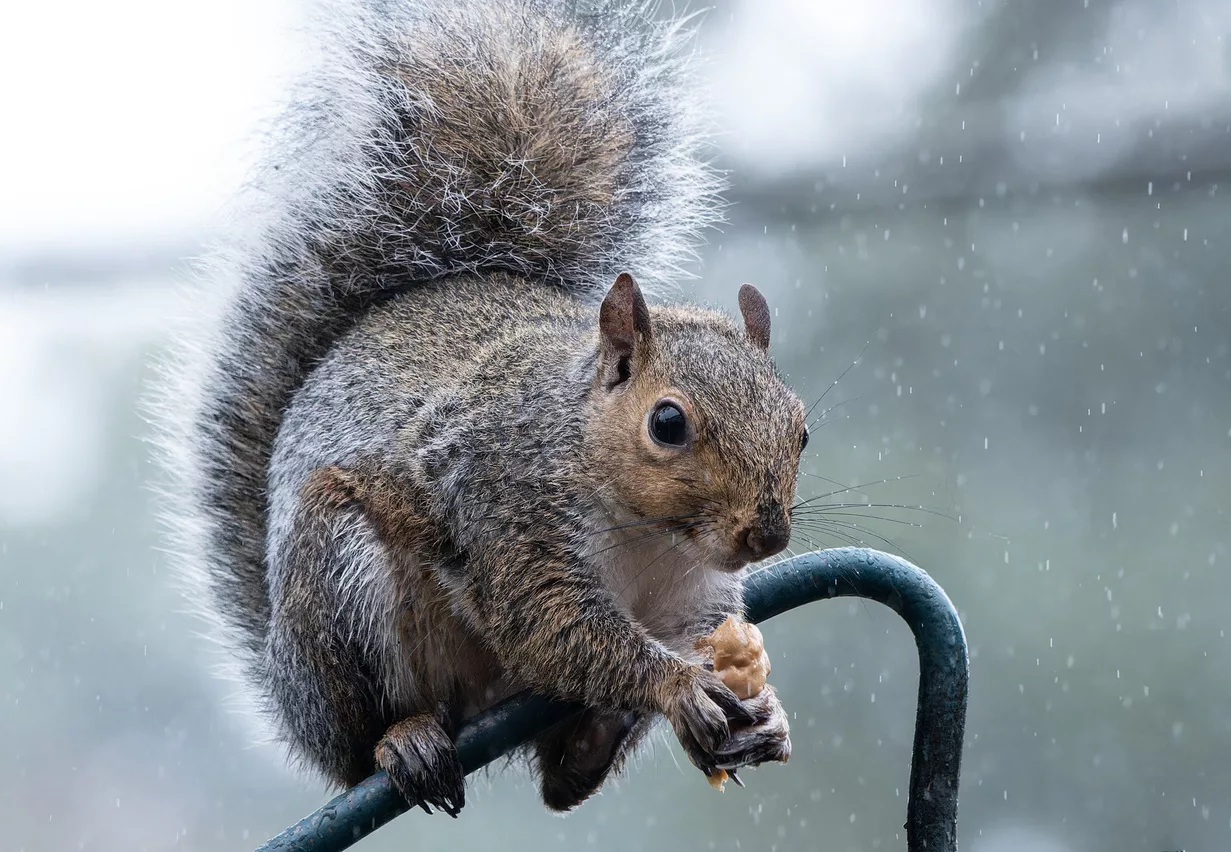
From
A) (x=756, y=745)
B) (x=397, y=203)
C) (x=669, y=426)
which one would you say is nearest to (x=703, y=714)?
(x=756, y=745)

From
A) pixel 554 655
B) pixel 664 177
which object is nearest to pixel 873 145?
pixel 664 177

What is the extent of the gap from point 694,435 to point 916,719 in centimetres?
35

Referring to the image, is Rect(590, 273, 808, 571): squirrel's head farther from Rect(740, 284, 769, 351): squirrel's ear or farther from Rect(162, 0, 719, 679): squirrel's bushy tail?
Rect(162, 0, 719, 679): squirrel's bushy tail

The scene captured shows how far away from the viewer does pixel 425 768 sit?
134 cm

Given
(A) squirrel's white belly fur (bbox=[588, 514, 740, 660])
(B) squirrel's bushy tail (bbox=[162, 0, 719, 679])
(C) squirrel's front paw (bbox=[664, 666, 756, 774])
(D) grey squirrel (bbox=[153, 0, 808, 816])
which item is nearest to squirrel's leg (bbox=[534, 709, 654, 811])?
(D) grey squirrel (bbox=[153, 0, 808, 816])

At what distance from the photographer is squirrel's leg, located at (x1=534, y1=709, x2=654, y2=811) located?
1.54m

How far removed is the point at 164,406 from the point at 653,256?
78cm

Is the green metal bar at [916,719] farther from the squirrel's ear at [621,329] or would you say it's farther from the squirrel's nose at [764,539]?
the squirrel's ear at [621,329]

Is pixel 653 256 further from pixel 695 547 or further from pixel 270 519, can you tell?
pixel 695 547

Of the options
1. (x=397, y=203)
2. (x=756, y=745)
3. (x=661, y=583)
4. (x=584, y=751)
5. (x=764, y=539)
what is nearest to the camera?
(x=764, y=539)

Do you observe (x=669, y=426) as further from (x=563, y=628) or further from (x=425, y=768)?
(x=425, y=768)

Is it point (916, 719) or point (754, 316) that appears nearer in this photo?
point (916, 719)

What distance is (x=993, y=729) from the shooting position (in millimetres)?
3014

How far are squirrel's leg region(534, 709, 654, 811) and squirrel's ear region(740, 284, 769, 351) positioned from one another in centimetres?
47
